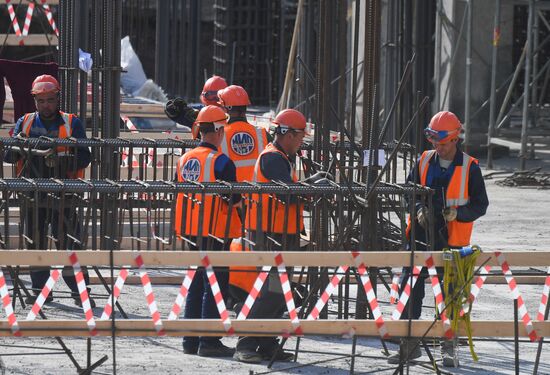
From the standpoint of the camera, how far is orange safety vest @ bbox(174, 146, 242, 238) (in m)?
10.6

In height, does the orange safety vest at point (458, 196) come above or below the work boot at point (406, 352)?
above

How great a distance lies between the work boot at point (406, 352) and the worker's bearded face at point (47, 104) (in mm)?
4442

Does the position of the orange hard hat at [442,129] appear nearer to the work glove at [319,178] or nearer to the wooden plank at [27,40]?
the work glove at [319,178]

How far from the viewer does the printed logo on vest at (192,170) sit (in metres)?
10.6

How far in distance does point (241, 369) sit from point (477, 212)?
94.4 inches

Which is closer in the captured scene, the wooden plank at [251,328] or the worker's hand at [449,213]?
the wooden plank at [251,328]

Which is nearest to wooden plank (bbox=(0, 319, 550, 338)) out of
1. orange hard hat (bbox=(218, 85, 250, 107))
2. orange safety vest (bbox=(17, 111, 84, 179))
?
orange hard hat (bbox=(218, 85, 250, 107))

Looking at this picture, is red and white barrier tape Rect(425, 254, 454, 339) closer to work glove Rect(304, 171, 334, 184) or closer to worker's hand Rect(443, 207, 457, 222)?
worker's hand Rect(443, 207, 457, 222)

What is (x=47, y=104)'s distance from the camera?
500 inches

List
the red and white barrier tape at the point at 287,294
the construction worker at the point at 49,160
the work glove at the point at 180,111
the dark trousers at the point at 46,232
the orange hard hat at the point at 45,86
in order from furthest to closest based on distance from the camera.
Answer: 1. the work glove at the point at 180,111
2. the orange hard hat at the point at 45,86
3. the construction worker at the point at 49,160
4. the dark trousers at the point at 46,232
5. the red and white barrier tape at the point at 287,294

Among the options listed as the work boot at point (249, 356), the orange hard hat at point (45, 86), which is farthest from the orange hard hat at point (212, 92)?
the work boot at point (249, 356)

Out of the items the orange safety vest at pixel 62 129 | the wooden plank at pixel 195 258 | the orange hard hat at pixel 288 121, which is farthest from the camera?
the orange safety vest at pixel 62 129

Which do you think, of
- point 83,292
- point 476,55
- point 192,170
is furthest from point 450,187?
point 476,55

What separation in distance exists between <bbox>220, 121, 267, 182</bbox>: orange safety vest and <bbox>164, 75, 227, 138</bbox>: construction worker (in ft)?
3.93
